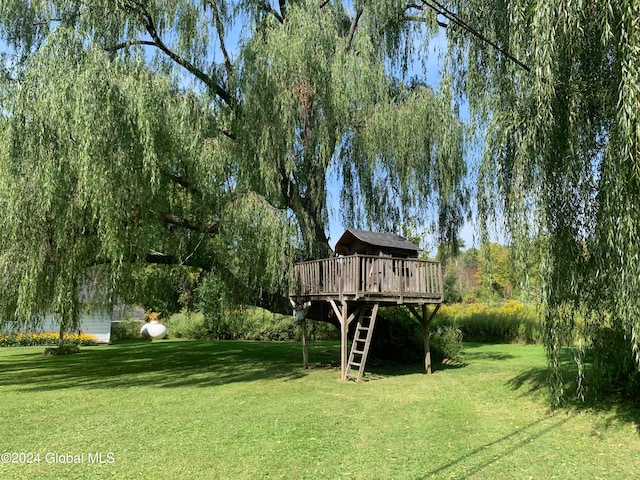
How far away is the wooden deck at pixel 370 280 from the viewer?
28.8 ft

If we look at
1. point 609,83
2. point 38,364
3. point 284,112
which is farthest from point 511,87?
point 38,364

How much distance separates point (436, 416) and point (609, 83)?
4593 millimetres

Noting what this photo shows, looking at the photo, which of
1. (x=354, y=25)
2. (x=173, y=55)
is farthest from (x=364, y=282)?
(x=354, y=25)

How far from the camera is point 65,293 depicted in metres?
7.41

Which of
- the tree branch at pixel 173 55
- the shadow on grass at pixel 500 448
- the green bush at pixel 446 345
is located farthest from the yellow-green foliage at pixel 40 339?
the shadow on grass at pixel 500 448

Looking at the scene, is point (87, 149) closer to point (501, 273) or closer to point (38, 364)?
point (38, 364)

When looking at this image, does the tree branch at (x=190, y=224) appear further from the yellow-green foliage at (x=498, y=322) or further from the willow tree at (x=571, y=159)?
the yellow-green foliage at (x=498, y=322)

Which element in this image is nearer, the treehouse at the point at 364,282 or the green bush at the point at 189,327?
the treehouse at the point at 364,282

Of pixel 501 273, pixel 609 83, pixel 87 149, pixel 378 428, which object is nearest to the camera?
pixel 609 83

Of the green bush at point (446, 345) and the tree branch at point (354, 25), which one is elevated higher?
the tree branch at point (354, 25)

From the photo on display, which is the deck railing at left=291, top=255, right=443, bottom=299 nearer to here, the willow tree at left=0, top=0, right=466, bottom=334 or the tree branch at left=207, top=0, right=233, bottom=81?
the willow tree at left=0, top=0, right=466, bottom=334

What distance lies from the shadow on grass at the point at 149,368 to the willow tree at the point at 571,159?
18.4ft

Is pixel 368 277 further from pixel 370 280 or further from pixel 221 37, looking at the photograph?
pixel 221 37

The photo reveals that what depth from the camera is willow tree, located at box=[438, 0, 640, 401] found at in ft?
14.3
